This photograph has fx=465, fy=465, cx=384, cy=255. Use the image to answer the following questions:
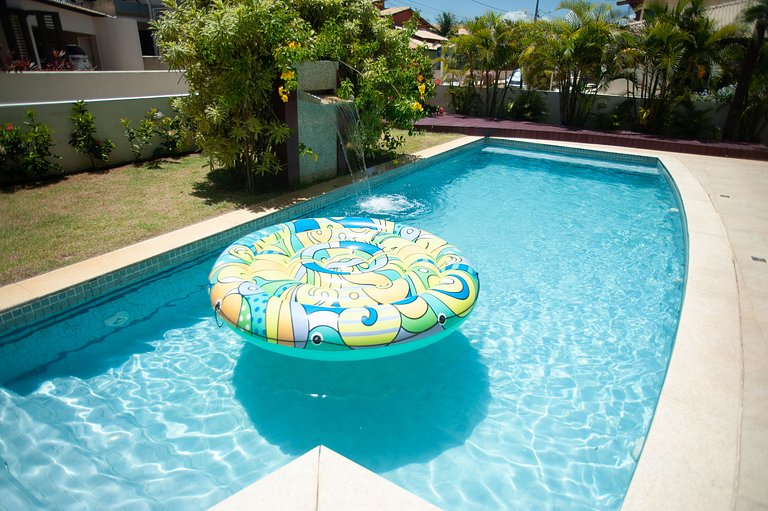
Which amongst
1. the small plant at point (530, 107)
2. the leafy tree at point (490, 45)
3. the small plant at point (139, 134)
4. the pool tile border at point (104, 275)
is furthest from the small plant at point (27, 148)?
the small plant at point (530, 107)

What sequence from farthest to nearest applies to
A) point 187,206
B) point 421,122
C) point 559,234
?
point 421,122
point 559,234
point 187,206

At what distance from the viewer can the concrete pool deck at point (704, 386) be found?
2.60m

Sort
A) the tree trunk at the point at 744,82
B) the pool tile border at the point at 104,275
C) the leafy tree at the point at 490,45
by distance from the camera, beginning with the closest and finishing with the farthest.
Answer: the pool tile border at the point at 104,275, the tree trunk at the point at 744,82, the leafy tree at the point at 490,45

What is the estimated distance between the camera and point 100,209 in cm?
668

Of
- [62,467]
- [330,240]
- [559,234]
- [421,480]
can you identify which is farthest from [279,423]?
[559,234]

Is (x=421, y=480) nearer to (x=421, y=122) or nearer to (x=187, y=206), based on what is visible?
(x=187, y=206)

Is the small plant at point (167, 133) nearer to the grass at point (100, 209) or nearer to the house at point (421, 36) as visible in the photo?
the grass at point (100, 209)

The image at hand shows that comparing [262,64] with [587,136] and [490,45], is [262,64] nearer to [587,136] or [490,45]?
[587,136]

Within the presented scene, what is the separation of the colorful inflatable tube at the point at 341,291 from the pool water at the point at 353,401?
2.12 feet

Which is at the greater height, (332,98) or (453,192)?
(332,98)

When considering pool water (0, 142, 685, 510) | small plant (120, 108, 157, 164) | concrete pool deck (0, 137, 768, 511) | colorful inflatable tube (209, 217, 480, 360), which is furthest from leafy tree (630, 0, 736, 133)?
small plant (120, 108, 157, 164)

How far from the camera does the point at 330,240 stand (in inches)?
190

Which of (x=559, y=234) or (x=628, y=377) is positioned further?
(x=559, y=234)

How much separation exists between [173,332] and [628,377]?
14.3ft
